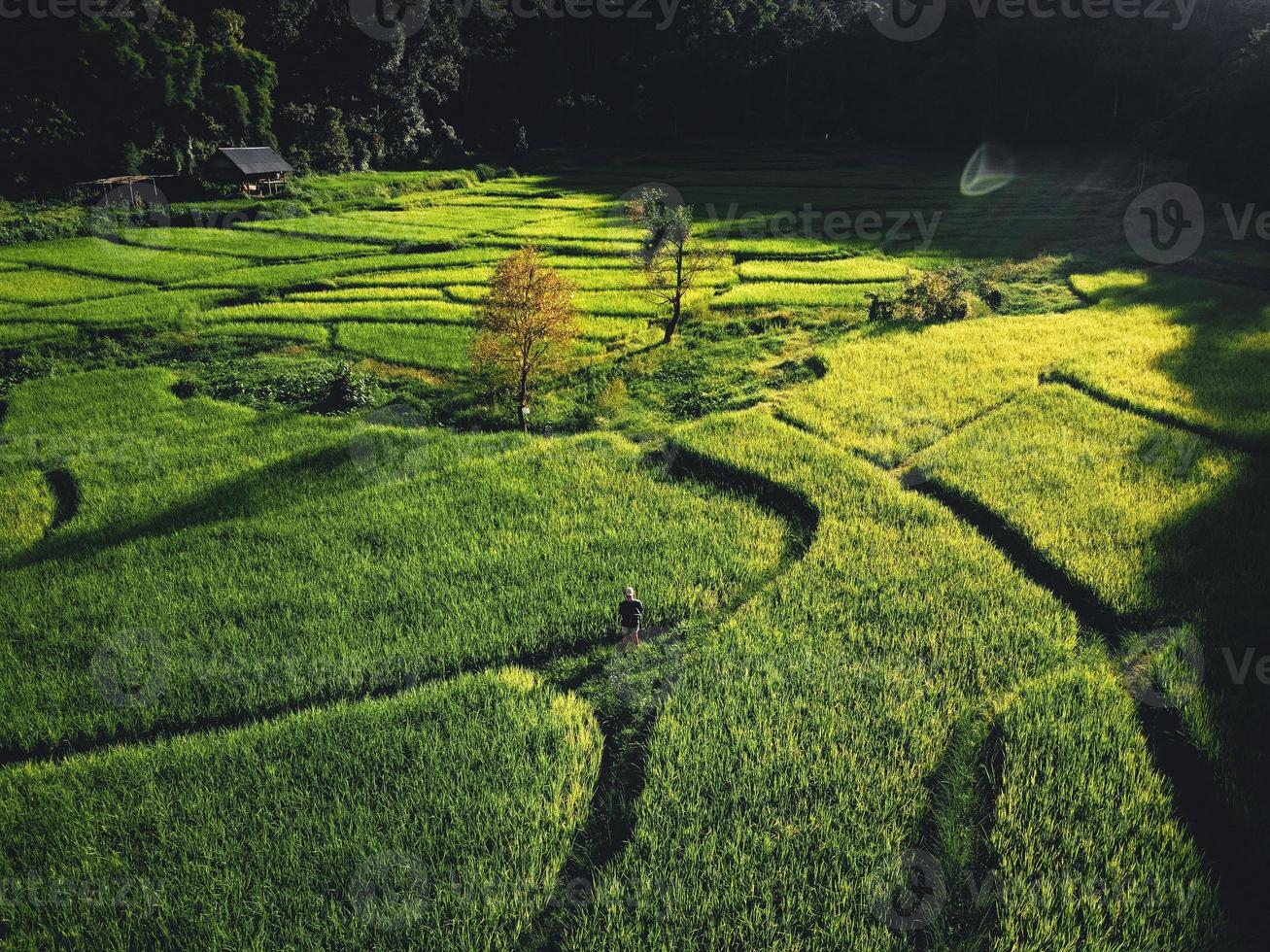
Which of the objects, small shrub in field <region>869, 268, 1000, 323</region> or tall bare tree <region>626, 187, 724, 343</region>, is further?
small shrub in field <region>869, 268, 1000, 323</region>

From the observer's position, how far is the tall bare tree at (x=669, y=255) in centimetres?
1622

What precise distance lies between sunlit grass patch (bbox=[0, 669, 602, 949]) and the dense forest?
28241 mm

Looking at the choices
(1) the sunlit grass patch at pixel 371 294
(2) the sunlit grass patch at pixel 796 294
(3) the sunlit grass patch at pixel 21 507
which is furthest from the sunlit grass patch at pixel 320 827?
(1) the sunlit grass patch at pixel 371 294

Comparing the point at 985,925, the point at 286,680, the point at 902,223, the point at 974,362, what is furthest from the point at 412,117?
the point at 985,925

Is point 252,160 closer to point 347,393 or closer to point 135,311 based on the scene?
point 135,311

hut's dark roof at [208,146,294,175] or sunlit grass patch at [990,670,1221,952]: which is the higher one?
hut's dark roof at [208,146,294,175]

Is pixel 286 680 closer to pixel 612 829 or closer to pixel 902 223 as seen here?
pixel 612 829

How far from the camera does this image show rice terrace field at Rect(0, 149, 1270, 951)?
14.2ft

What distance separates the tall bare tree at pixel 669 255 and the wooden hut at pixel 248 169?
21.0 meters

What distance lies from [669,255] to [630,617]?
12830 mm

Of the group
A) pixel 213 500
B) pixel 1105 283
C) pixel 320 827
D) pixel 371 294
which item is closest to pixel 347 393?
pixel 213 500

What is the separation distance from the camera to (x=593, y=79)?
176ft

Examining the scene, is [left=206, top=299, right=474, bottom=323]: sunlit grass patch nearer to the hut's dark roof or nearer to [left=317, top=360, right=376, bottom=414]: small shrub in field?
[left=317, top=360, right=376, bottom=414]: small shrub in field

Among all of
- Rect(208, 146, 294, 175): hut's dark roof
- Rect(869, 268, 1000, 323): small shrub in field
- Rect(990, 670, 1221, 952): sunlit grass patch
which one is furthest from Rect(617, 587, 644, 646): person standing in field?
Rect(208, 146, 294, 175): hut's dark roof
